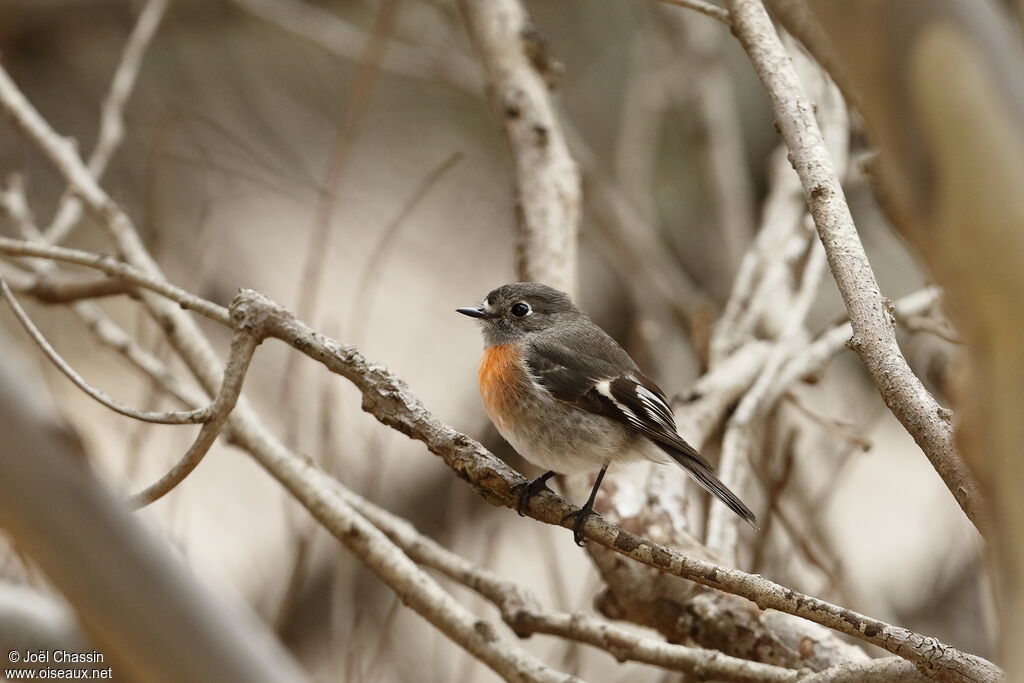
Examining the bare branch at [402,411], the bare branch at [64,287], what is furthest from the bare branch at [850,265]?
the bare branch at [64,287]

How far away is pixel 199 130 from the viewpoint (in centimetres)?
569

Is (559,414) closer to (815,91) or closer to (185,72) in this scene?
(815,91)

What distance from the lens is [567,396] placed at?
2.71 m

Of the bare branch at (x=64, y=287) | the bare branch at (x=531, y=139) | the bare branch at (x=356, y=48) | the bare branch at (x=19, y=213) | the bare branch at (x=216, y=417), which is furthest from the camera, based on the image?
the bare branch at (x=356, y=48)

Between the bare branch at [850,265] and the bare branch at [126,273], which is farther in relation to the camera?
the bare branch at [126,273]

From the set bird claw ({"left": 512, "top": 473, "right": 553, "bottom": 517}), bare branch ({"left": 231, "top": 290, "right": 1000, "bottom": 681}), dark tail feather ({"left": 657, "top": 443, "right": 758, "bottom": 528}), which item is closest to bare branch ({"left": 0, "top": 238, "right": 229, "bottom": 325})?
bare branch ({"left": 231, "top": 290, "right": 1000, "bottom": 681})

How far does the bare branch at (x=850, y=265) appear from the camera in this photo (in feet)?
5.02

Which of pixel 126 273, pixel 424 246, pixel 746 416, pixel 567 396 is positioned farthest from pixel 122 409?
pixel 424 246

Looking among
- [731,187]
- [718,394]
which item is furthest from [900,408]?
[731,187]

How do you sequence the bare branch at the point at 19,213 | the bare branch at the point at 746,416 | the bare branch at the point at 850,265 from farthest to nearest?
the bare branch at the point at 19,213
the bare branch at the point at 746,416
the bare branch at the point at 850,265

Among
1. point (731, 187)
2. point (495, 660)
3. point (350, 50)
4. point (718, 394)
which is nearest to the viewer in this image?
point (495, 660)

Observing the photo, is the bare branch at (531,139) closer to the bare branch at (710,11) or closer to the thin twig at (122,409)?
the bare branch at (710,11)

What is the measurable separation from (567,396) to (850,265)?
111 centimetres

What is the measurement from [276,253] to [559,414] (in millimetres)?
4396
